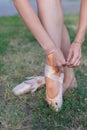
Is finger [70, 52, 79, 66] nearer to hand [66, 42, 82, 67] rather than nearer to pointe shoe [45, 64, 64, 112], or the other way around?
hand [66, 42, 82, 67]

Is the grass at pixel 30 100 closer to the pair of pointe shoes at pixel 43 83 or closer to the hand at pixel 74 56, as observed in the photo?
the pair of pointe shoes at pixel 43 83

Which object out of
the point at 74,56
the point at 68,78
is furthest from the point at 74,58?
the point at 68,78

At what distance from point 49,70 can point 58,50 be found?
5.3 inches

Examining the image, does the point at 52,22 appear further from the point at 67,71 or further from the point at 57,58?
the point at 67,71

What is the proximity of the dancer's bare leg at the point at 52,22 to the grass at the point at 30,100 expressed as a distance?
0.36 feet

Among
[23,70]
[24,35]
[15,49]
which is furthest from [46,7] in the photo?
[24,35]

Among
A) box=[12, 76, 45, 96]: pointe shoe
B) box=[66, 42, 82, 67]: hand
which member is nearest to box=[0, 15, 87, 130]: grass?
box=[12, 76, 45, 96]: pointe shoe

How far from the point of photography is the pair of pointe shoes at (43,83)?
1951mm

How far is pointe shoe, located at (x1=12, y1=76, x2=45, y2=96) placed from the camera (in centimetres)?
216

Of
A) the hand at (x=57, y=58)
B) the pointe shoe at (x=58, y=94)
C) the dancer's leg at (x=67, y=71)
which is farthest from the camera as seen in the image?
the dancer's leg at (x=67, y=71)

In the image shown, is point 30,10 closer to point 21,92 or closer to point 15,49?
point 21,92

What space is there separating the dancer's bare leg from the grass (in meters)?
0.11

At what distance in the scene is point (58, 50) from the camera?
6.12 ft

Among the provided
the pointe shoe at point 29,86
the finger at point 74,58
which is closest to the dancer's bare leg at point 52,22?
the finger at point 74,58
